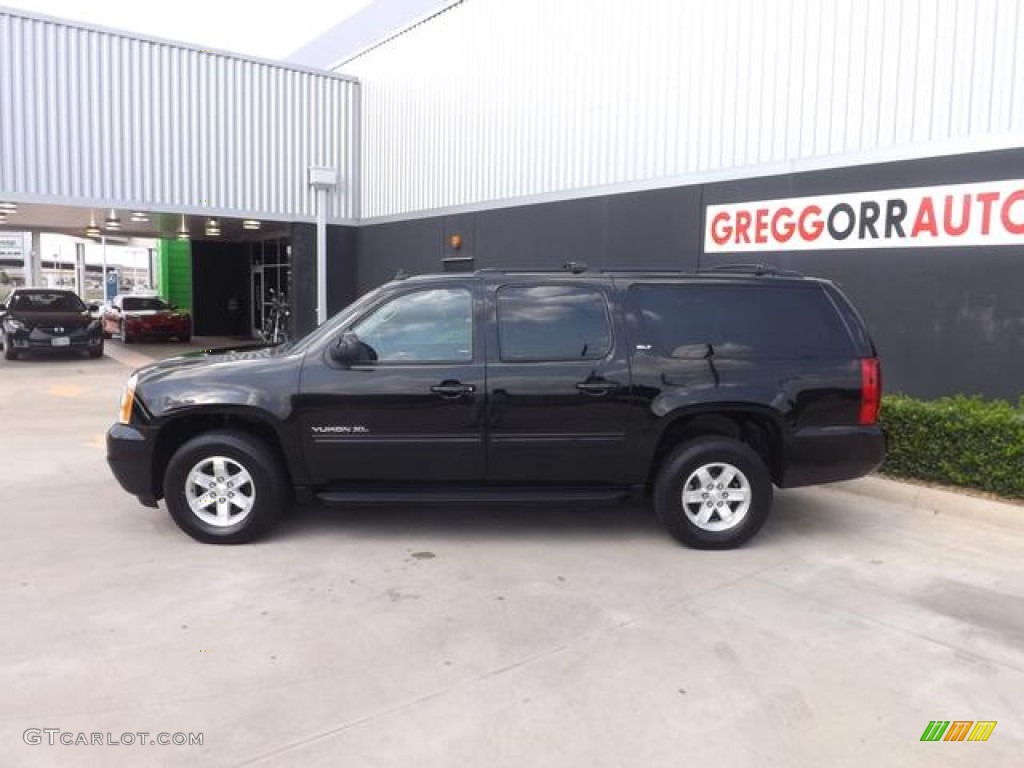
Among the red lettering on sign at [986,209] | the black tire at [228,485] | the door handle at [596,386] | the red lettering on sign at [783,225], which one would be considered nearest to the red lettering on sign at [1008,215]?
the red lettering on sign at [986,209]

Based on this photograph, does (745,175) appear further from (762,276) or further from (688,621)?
(688,621)

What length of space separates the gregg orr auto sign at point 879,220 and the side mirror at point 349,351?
583cm

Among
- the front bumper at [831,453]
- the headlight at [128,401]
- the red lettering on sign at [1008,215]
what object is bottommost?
the front bumper at [831,453]

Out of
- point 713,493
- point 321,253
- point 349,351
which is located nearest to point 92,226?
point 321,253

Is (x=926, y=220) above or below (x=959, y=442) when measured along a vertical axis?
above

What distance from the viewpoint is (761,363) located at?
18.3 ft

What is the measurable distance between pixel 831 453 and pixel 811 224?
437 cm

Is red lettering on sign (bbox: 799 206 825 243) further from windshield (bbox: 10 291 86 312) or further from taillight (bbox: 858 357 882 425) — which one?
windshield (bbox: 10 291 86 312)

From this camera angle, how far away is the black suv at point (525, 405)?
5426 mm

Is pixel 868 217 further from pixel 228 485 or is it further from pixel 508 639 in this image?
pixel 228 485

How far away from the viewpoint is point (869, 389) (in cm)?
561

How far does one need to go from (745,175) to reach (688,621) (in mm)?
6799

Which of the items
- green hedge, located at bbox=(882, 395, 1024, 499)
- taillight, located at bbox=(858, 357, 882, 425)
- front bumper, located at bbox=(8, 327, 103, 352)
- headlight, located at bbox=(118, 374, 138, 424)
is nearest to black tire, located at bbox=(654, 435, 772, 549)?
taillight, located at bbox=(858, 357, 882, 425)

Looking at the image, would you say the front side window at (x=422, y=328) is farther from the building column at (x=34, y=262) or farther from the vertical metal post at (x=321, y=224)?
the building column at (x=34, y=262)
